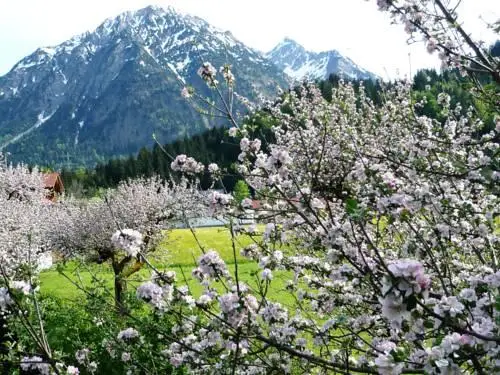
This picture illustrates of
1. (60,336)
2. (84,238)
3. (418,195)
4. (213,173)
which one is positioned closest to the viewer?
(418,195)

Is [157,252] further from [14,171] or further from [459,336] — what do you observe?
[14,171]

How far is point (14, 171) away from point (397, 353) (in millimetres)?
45396

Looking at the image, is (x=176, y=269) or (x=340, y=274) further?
(x=176, y=269)

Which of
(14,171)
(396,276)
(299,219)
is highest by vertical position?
(14,171)

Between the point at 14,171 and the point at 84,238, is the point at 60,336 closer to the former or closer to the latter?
the point at 84,238

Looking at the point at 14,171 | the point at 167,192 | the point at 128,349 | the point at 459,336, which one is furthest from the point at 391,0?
the point at 14,171

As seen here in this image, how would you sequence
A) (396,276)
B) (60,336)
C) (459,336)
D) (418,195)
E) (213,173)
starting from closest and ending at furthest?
(396,276), (459,336), (418,195), (213,173), (60,336)

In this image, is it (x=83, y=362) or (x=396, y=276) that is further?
(x=83, y=362)

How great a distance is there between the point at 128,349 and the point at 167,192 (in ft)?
72.4

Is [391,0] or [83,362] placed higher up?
[391,0]

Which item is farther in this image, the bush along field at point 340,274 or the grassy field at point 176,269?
the grassy field at point 176,269

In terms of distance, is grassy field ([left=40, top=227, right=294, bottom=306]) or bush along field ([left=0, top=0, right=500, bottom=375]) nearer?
bush along field ([left=0, top=0, right=500, bottom=375])

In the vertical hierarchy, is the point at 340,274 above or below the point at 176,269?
above

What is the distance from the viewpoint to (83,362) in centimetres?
511
